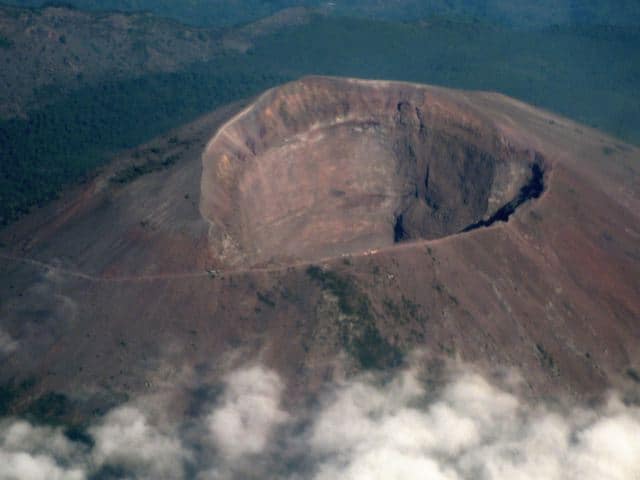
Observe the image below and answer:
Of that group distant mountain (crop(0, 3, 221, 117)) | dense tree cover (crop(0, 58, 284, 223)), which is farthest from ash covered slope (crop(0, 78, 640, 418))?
distant mountain (crop(0, 3, 221, 117))

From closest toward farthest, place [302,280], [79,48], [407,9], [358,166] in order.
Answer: [302,280] < [358,166] < [79,48] < [407,9]

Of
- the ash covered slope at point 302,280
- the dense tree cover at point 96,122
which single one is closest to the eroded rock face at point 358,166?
the ash covered slope at point 302,280

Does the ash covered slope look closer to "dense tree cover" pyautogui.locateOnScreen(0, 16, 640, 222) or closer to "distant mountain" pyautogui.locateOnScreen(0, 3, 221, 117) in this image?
"dense tree cover" pyautogui.locateOnScreen(0, 16, 640, 222)

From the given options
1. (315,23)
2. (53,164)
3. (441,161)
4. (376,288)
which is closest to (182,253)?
(376,288)

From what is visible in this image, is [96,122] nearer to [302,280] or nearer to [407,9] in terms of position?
[302,280]

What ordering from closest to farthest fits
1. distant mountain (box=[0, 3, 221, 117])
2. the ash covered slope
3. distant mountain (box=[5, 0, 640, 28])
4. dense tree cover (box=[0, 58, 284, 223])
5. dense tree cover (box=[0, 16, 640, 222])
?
the ash covered slope, dense tree cover (box=[0, 58, 284, 223]), dense tree cover (box=[0, 16, 640, 222]), distant mountain (box=[0, 3, 221, 117]), distant mountain (box=[5, 0, 640, 28])

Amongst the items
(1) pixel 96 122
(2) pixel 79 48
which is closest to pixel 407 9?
(2) pixel 79 48
